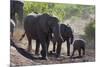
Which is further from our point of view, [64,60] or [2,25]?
[64,60]

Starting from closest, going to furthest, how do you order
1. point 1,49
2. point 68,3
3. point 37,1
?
point 1,49 → point 37,1 → point 68,3

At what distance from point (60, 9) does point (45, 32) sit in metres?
0.31

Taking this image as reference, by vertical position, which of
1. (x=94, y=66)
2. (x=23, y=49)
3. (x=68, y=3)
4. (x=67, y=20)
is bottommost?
(x=94, y=66)

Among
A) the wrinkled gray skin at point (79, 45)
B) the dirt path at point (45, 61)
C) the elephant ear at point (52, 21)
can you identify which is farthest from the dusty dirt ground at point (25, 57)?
the elephant ear at point (52, 21)

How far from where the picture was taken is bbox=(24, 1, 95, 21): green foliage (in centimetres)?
219

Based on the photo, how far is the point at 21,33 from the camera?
7.01 feet

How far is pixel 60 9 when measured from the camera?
2.32m

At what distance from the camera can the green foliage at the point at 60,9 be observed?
86.2 inches

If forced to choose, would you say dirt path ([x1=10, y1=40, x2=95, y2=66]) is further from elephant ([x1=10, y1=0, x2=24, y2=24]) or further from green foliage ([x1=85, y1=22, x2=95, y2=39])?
elephant ([x1=10, y1=0, x2=24, y2=24])

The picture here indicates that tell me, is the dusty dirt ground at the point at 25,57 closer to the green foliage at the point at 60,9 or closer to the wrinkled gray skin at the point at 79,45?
the wrinkled gray skin at the point at 79,45

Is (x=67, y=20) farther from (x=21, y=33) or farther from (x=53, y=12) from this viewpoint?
(x=21, y=33)

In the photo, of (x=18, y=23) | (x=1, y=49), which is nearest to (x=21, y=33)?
(x=18, y=23)

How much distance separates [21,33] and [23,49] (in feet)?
0.55

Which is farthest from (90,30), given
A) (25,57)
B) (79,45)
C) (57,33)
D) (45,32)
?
(25,57)
